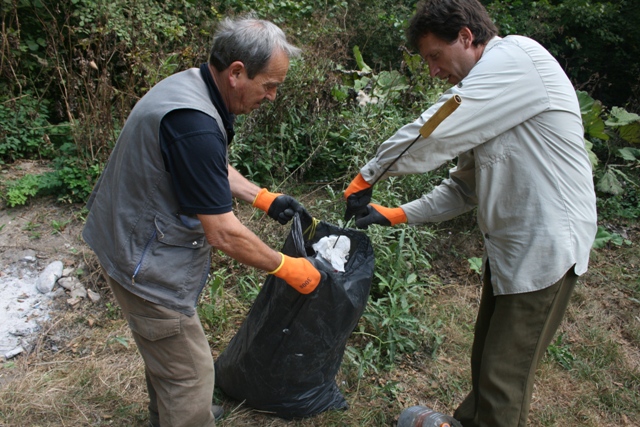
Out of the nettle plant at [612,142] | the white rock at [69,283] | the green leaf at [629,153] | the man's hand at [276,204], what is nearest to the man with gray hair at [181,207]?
the man's hand at [276,204]

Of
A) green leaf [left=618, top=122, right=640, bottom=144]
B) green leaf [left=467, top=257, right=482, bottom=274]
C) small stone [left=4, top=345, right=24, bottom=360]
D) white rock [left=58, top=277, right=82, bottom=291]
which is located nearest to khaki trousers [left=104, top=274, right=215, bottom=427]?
small stone [left=4, top=345, right=24, bottom=360]

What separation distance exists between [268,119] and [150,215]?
2.74 metres

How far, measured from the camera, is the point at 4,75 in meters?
4.40

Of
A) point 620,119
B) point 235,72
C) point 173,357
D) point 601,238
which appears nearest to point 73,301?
point 173,357

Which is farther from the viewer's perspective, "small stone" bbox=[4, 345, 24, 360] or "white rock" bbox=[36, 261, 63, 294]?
"white rock" bbox=[36, 261, 63, 294]

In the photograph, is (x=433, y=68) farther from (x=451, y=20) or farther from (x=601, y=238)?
(x=601, y=238)

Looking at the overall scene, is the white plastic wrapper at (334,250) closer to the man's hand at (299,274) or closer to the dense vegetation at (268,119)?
the man's hand at (299,274)

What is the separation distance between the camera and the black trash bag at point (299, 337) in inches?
81.7

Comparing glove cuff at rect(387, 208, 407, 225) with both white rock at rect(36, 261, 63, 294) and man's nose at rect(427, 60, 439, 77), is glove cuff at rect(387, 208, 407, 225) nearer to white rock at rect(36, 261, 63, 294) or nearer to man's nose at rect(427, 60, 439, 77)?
man's nose at rect(427, 60, 439, 77)

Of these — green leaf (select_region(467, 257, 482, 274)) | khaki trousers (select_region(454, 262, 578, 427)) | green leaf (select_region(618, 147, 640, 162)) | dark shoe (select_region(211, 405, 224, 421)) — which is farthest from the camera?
green leaf (select_region(618, 147, 640, 162))

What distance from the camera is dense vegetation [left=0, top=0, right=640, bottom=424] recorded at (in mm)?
3301

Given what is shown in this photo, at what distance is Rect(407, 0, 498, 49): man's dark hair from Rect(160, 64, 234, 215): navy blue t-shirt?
92cm

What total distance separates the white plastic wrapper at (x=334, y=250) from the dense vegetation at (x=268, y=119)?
80 cm

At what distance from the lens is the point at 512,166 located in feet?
6.07
